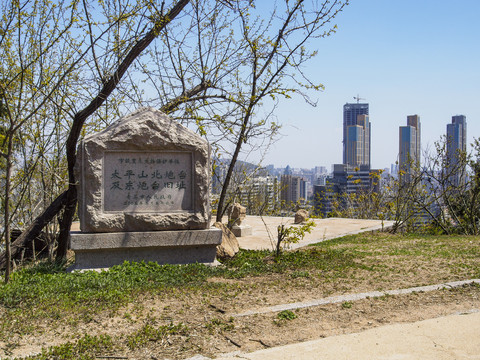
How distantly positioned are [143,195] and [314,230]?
620 centimetres

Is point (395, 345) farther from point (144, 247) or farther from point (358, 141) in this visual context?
point (358, 141)

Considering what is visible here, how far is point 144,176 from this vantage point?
256 inches

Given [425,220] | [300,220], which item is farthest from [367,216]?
[300,220]

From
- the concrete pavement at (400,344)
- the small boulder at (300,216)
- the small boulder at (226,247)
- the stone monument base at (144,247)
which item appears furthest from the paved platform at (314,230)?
the concrete pavement at (400,344)

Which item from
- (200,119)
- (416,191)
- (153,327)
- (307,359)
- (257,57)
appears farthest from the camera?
(416,191)

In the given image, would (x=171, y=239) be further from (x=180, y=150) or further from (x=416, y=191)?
(x=416, y=191)

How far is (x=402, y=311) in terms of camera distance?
4.50 meters

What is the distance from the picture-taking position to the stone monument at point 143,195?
6.25 metres

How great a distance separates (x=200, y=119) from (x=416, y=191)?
290 inches

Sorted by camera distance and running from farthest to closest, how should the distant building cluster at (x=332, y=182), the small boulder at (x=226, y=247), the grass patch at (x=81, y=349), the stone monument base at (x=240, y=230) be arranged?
1. the distant building cluster at (x=332, y=182)
2. the stone monument base at (x=240, y=230)
3. the small boulder at (x=226, y=247)
4. the grass patch at (x=81, y=349)

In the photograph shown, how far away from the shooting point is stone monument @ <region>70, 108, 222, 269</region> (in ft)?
20.5

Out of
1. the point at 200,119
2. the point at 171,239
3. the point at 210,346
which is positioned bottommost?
the point at 210,346

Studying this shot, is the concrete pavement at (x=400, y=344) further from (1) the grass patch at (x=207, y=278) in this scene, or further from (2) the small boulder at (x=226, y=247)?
(2) the small boulder at (x=226, y=247)

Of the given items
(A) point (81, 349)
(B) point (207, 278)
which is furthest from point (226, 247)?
(A) point (81, 349)
